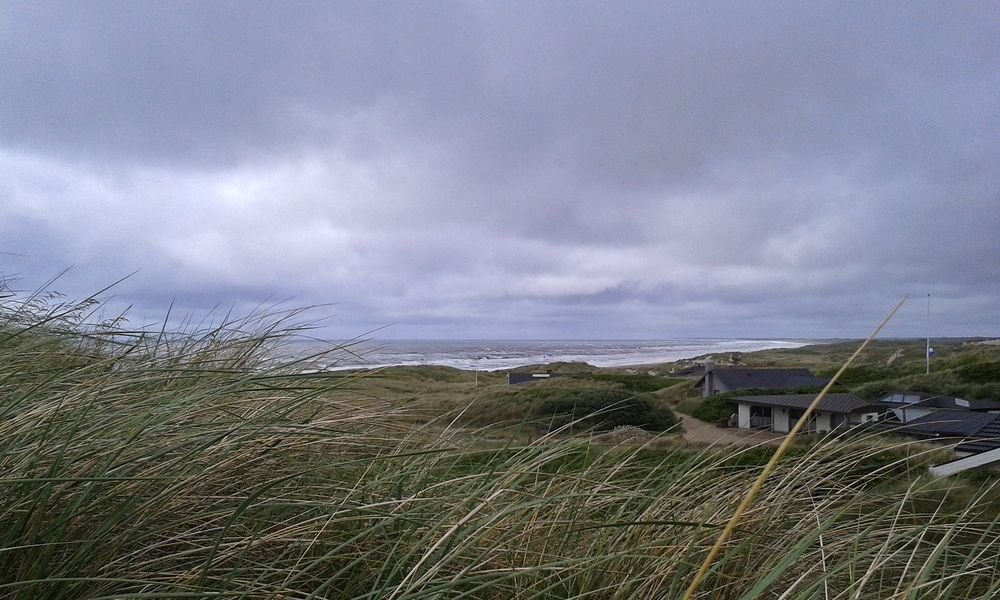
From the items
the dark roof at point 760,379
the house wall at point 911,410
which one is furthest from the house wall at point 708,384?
the house wall at point 911,410

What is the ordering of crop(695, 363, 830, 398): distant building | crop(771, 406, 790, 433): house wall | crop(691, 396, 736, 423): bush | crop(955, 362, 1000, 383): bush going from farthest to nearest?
crop(695, 363, 830, 398): distant building → crop(691, 396, 736, 423): bush → crop(955, 362, 1000, 383): bush → crop(771, 406, 790, 433): house wall

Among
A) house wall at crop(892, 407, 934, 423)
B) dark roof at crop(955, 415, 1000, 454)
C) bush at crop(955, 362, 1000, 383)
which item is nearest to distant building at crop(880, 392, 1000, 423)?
house wall at crop(892, 407, 934, 423)

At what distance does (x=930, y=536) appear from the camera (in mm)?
2398

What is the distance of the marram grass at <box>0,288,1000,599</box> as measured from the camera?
1329mm

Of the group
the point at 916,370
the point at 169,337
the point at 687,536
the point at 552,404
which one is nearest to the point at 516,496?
the point at 687,536

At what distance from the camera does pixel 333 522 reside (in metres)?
1.58

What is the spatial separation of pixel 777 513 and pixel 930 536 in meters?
0.96

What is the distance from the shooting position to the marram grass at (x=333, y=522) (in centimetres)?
133

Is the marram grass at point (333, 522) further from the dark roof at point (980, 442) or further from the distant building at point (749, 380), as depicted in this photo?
the distant building at point (749, 380)

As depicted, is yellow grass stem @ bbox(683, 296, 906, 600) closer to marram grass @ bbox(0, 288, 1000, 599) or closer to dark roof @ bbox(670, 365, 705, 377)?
marram grass @ bbox(0, 288, 1000, 599)

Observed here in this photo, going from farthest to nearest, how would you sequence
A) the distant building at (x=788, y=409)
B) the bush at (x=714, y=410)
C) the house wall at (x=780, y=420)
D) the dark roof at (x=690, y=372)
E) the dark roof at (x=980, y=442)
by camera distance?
the dark roof at (x=690, y=372) < the bush at (x=714, y=410) < the house wall at (x=780, y=420) < the distant building at (x=788, y=409) < the dark roof at (x=980, y=442)

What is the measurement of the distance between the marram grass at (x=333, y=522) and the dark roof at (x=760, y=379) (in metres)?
34.7

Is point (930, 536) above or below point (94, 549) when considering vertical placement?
below

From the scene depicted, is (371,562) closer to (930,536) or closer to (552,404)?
(930,536)
